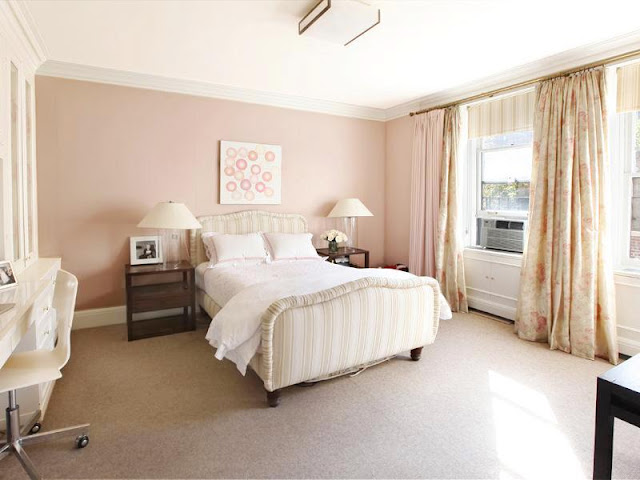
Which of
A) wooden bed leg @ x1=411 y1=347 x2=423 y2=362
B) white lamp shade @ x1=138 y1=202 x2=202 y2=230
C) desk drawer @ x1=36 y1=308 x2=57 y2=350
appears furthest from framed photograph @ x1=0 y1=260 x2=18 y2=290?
wooden bed leg @ x1=411 y1=347 x2=423 y2=362

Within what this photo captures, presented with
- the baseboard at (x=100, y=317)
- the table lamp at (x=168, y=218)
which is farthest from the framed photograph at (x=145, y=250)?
the baseboard at (x=100, y=317)

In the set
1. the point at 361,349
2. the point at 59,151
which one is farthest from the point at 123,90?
the point at 361,349

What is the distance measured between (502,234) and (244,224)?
116 inches

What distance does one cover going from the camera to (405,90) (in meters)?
4.55

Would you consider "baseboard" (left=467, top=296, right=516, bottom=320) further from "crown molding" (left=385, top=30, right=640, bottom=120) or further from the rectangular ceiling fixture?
the rectangular ceiling fixture

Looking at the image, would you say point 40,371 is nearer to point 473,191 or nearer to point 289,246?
point 289,246

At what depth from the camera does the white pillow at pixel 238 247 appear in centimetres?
404

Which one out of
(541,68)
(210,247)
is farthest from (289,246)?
(541,68)

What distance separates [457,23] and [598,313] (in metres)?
2.62

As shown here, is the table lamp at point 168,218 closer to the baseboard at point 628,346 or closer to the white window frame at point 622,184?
the white window frame at point 622,184

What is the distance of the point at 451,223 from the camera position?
178 inches

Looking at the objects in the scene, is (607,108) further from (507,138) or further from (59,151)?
(59,151)

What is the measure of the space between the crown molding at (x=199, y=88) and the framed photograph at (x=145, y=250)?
62.5 inches

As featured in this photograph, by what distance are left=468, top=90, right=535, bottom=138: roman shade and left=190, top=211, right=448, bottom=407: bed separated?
2097 millimetres
